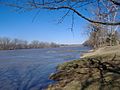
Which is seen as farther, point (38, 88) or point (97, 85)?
point (38, 88)

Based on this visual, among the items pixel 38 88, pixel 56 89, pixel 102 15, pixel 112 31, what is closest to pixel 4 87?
pixel 38 88

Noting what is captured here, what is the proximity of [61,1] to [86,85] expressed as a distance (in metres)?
5.41

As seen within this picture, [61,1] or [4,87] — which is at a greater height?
[61,1]

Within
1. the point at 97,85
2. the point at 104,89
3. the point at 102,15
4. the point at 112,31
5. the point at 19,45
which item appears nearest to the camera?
the point at 102,15

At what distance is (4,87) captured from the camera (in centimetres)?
1343

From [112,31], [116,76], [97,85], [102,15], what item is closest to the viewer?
[102,15]

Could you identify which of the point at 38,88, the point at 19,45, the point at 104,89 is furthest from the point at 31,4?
the point at 19,45

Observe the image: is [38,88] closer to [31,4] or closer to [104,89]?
[104,89]

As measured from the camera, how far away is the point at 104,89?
891cm

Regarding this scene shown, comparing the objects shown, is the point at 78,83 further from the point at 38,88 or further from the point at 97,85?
the point at 38,88

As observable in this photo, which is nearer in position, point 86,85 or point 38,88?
point 86,85

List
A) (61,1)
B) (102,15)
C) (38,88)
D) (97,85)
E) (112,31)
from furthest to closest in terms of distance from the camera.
Answer: (112,31) → (38,88) → (97,85) → (102,15) → (61,1)

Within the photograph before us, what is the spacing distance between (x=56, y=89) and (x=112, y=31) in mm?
28286

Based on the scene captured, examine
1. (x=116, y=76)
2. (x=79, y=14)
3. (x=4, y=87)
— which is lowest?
(x=4, y=87)
